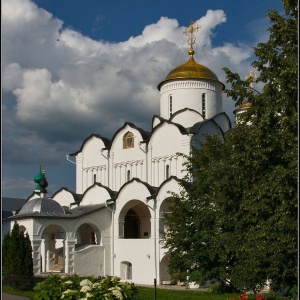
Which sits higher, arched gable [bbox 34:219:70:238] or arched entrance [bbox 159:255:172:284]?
arched gable [bbox 34:219:70:238]

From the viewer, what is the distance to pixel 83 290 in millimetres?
11961

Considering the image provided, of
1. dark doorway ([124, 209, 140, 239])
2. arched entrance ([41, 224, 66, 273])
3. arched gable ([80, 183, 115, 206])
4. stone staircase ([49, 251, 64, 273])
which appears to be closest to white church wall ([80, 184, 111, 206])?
arched gable ([80, 183, 115, 206])

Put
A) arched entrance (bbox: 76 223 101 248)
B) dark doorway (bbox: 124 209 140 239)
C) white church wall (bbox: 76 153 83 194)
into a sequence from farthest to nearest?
white church wall (bbox: 76 153 83 194) → arched entrance (bbox: 76 223 101 248) → dark doorway (bbox: 124 209 140 239)

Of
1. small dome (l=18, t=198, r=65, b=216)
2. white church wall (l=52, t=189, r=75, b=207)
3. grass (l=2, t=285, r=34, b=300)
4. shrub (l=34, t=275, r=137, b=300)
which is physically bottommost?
grass (l=2, t=285, r=34, b=300)

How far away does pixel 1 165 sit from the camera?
754 centimetres

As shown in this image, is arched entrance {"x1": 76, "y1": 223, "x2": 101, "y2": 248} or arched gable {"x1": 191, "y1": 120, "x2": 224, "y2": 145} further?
arched entrance {"x1": 76, "y1": 223, "x2": 101, "y2": 248}

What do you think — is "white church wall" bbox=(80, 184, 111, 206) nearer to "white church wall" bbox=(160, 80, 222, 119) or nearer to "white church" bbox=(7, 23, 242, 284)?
"white church" bbox=(7, 23, 242, 284)

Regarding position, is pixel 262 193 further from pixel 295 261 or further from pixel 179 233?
pixel 179 233

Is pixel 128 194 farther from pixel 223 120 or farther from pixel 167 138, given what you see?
pixel 223 120

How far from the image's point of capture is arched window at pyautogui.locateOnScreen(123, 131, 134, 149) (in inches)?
1141

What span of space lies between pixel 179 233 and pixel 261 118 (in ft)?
23.6

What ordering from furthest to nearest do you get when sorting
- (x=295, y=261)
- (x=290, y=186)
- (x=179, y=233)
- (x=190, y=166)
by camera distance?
(x=190, y=166), (x=179, y=233), (x=295, y=261), (x=290, y=186)

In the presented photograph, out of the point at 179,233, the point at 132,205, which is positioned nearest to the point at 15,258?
the point at 179,233

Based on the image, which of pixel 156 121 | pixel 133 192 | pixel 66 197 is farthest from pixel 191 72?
pixel 66 197
